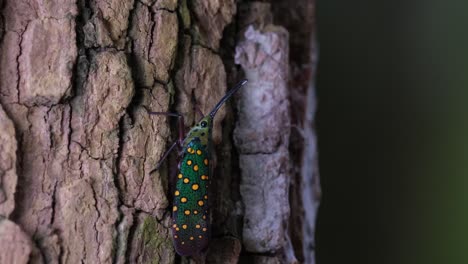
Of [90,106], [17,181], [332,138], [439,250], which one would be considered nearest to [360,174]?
[332,138]

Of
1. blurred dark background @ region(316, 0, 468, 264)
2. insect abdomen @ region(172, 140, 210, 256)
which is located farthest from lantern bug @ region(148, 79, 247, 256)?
blurred dark background @ region(316, 0, 468, 264)

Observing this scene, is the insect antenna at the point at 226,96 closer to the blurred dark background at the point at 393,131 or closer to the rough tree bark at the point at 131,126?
the rough tree bark at the point at 131,126

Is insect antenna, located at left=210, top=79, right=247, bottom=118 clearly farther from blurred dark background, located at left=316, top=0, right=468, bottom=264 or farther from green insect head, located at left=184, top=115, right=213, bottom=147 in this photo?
blurred dark background, located at left=316, top=0, right=468, bottom=264

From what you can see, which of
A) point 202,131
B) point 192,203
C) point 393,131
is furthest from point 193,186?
point 393,131

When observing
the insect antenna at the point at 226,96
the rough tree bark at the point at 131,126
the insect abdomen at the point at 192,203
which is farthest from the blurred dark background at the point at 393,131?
the insect abdomen at the point at 192,203

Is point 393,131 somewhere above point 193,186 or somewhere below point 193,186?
above

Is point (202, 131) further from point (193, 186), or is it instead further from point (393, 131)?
point (393, 131)

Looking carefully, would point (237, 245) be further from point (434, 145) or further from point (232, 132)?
point (434, 145)

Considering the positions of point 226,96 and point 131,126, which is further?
point 226,96
